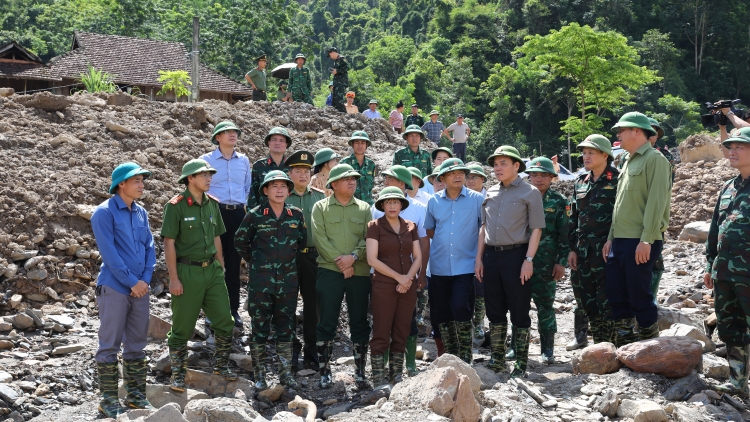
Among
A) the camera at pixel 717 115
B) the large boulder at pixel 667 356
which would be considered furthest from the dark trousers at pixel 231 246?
the camera at pixel 717 115

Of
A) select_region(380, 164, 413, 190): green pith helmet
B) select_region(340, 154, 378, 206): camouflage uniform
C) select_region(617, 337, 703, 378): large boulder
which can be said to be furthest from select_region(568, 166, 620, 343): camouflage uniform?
select_region(340, 154, 378, 206): camouflage uniform

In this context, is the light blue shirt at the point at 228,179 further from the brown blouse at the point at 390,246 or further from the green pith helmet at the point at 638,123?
the green pith helmet at the point at 638,123

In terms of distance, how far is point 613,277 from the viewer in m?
5.98

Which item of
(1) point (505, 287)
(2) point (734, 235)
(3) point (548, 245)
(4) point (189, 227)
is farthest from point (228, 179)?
(2) point (734, 235)

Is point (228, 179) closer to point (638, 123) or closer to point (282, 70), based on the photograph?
point (638, 123)

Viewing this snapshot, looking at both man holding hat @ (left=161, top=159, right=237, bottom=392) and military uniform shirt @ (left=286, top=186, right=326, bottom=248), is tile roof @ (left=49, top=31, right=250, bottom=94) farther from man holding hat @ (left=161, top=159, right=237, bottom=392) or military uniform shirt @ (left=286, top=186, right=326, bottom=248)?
man holding hat @ (left=161, top=159, right=237, bottom=392)

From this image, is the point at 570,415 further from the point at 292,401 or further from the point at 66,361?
the point at 66,361

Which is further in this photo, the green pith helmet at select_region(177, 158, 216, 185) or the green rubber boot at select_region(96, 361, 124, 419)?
the green pith helmet at select_region(177, 158, 216, 185)

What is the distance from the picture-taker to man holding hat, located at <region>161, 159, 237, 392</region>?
5676 mm

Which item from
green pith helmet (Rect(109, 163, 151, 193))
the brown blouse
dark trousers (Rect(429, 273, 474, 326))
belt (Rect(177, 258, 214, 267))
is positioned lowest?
dark trousers (Rect(429, 273, 474, 326))

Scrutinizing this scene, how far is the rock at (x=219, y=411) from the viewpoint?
461cm

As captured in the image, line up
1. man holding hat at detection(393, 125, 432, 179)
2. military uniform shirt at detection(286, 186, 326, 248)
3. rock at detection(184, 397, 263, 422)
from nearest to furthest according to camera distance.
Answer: rock at detection(184, 397, 263, 422), military uniform shirt at detection(286, 186, 326, 248), man holding hat at detection(393, 125, 432, 179)

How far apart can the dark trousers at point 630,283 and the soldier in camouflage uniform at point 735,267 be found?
0.53 meters

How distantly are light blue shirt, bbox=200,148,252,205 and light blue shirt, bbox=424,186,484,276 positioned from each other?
197 centimetres
